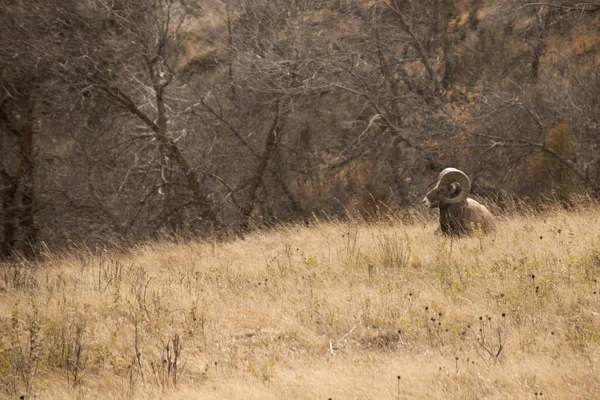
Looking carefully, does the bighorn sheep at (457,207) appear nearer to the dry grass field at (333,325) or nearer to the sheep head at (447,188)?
the sheep head at (447,188)

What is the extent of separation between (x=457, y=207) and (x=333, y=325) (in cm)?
376

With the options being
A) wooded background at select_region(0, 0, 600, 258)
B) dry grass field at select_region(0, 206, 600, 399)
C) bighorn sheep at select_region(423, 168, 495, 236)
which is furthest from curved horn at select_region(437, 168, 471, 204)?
wooded background at select_region(0, 0, 600, 258)

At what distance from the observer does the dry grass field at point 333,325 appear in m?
5.01

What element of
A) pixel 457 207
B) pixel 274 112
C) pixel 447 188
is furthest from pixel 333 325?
pixel 274 112

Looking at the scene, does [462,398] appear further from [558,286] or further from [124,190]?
[124,190]

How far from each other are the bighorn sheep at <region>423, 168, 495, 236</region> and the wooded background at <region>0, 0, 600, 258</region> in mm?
4701

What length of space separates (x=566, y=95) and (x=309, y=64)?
18.2 ft

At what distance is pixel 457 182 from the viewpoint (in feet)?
31.4

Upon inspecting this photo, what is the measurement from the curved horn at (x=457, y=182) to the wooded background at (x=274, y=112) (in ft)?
15.4

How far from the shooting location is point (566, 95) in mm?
14359

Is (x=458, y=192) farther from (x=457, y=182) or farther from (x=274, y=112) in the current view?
(x=274, y=112)

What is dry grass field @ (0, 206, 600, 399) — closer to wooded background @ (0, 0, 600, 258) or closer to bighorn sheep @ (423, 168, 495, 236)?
bighorn sheep @ (423, 168, 495, 236)

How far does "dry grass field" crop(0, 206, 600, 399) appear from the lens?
5.01 meters

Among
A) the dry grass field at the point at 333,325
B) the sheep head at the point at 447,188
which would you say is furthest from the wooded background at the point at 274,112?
the dry grass field at the point at 333,325
